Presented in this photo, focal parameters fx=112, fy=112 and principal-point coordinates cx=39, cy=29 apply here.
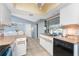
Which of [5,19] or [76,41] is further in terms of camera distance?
[5,19]

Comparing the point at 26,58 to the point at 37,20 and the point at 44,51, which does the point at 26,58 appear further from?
the point at 37,20

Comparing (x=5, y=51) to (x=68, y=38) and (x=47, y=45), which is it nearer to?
(x=47, y=45)

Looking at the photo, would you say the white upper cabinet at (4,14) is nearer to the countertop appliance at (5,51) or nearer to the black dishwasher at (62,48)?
the countertop appliance at (5,51)

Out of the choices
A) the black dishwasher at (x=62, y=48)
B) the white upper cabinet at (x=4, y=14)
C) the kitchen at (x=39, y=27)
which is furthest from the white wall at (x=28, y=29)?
the black dishwasher at (x=62, y=48)

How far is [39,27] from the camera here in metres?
2.18

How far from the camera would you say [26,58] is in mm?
2090

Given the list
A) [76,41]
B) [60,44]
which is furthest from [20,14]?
[76,41]

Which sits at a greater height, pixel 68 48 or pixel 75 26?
pixel 75 26

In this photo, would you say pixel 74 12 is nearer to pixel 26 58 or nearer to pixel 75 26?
pixel 75 26

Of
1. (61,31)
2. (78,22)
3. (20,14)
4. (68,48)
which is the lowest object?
(68,48)

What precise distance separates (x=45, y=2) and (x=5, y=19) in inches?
33.4

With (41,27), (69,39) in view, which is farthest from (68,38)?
(41,27)

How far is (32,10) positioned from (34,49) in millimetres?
749

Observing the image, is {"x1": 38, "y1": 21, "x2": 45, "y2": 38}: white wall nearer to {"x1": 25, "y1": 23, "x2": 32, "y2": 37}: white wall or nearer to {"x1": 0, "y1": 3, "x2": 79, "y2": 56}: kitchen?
{"x1": 0, "y1": 3, "x2": 79, "y2": 56}: kitchen
